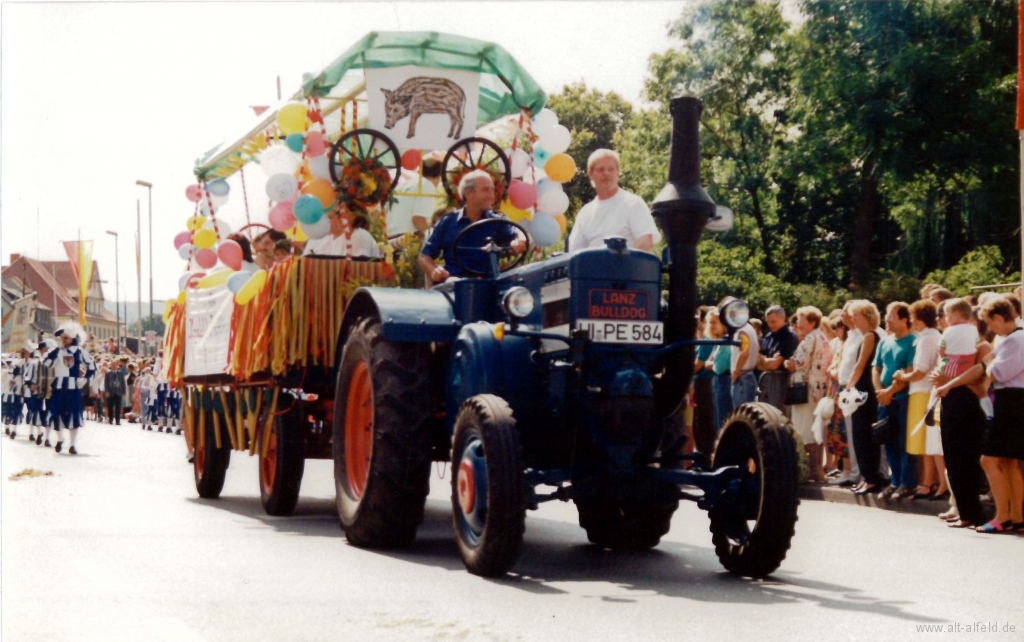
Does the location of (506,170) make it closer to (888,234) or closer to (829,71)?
(829,71)

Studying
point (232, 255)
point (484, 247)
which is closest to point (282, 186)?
point (232, 255)

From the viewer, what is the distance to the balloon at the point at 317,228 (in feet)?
35.8

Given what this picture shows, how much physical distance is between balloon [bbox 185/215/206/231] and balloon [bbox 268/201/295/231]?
2.52 meters

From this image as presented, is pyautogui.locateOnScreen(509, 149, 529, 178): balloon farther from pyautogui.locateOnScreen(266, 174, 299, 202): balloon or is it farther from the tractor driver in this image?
the tractor driver

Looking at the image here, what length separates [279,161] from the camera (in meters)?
11.6

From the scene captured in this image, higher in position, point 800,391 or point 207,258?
point 207,258

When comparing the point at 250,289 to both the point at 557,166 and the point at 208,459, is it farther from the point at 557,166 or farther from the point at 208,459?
the point at 557,166

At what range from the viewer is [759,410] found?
7.21 meters

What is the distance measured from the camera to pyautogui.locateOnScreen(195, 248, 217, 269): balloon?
13688 millimetres

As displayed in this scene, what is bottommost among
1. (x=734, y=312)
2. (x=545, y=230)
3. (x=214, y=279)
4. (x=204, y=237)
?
(x=734, y=312)

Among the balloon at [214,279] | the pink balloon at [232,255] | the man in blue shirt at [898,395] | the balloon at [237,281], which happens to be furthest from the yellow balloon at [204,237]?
the man in blue shirt at [898,395]

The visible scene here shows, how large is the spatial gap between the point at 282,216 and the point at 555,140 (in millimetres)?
2376

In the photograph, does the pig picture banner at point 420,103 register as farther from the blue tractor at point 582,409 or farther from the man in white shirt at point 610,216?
the blue tractor at point 582,409

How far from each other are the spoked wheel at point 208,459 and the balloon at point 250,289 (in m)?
1.98
